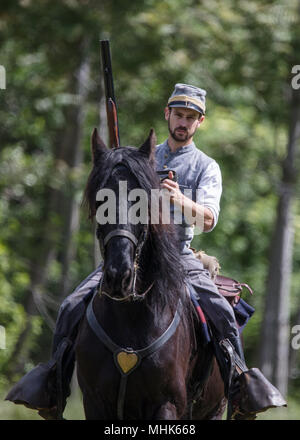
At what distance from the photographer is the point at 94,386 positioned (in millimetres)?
6219

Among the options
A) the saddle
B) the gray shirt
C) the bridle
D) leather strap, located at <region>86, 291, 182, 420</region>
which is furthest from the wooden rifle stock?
leather strap, located at <region>86, 291, 182, 420</region>

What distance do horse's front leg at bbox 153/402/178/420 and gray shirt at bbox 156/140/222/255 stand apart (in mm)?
1384

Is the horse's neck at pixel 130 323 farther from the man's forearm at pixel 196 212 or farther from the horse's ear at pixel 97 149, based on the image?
the horse's ear at pixel 97 149

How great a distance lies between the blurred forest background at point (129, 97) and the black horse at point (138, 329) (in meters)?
10.2

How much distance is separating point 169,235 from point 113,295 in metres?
0.76

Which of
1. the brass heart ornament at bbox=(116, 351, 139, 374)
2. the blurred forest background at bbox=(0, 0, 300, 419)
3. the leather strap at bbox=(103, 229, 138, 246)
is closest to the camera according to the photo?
the leather strap at bbox=(103, 229, 138, 246)

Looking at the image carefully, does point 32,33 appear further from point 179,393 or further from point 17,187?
point 179,393

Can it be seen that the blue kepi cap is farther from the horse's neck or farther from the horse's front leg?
the horse's front leg

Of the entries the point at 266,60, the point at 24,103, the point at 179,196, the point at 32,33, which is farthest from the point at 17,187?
the point at 179,196

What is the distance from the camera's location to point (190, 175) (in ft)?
23.2

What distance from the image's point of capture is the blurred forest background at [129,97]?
16.9 meters

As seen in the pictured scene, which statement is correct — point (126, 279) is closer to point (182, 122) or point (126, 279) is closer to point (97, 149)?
point (97, 149)

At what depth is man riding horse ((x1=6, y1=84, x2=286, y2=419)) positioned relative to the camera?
679cm

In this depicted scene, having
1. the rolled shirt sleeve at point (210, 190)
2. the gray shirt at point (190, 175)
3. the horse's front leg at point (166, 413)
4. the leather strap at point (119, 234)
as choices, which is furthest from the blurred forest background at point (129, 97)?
the leather strap at point (119, 234)
